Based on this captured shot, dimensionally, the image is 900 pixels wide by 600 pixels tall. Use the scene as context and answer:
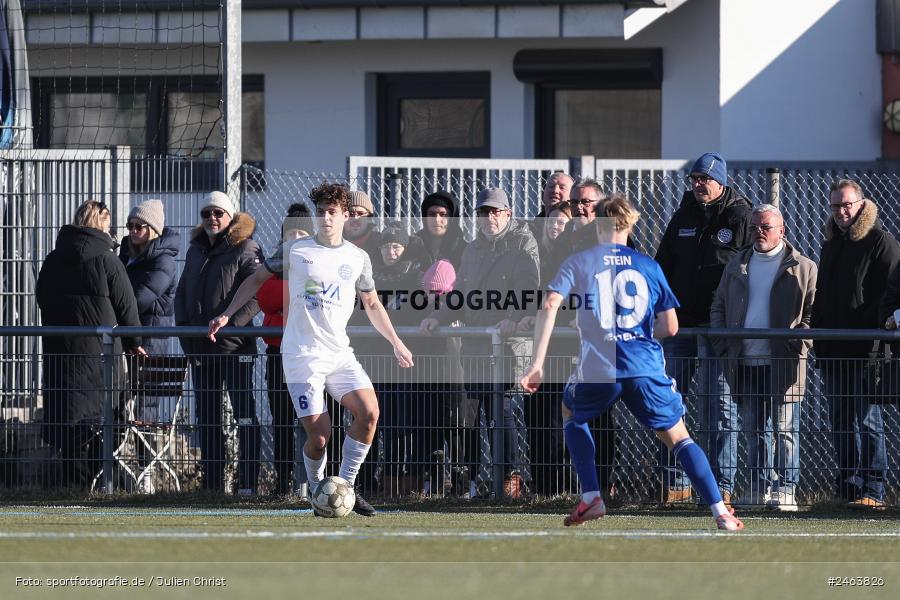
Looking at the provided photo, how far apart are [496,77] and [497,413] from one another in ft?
21.4

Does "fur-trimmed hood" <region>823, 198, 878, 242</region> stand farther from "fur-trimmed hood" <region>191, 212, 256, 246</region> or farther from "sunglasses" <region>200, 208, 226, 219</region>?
"sunglasses" <region>200, 208, 226, 219</region>

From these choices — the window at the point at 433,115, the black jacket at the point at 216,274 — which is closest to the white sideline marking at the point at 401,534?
the black jacket at the point at 216,274

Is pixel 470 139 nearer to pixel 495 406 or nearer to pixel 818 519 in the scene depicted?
pixel 495 406

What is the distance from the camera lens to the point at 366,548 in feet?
23.9

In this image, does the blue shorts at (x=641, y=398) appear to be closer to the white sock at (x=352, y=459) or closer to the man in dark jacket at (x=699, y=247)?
the white sock at (x=352, y=459)

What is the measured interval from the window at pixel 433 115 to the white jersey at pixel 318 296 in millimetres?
7317

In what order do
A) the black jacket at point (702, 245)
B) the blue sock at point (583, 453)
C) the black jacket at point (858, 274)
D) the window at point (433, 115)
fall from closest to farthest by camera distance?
1. the blue sock at point (583, 453)
2. the black jacket at point (858, 274)
3. the black jacket at point (702, 245)
4. the window at point (433, 115)

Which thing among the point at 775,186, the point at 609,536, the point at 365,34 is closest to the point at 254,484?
the point at 609,536

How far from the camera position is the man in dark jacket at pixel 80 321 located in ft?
35.3

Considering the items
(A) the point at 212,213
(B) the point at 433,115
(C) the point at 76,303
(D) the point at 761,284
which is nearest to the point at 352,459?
(A) the point at 212,213

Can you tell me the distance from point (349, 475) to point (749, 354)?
8.93ft

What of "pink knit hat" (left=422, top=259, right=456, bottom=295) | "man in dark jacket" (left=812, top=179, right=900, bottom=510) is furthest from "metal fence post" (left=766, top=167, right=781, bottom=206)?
"pink knit hat" (left=422, top=259, right=456, bottom=295)

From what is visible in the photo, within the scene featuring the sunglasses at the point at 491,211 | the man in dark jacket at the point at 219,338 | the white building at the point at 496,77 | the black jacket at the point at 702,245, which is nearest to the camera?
the man in dark jacket at the point at 219,338

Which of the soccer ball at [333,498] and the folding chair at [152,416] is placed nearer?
the soccer ball at [333,498]
